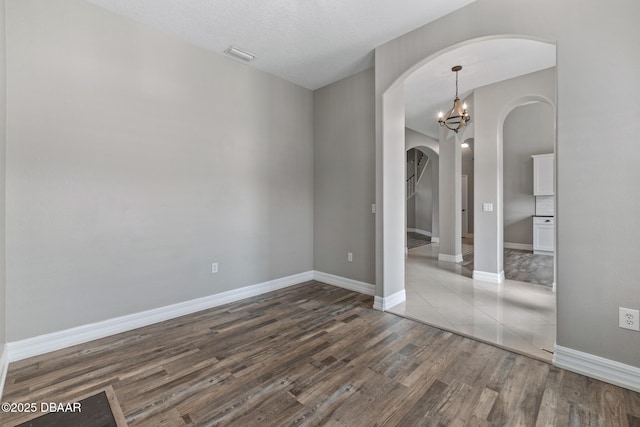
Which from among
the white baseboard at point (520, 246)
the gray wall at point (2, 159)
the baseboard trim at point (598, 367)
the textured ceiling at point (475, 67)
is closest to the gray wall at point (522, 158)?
the white baseboard at point (520, 246)

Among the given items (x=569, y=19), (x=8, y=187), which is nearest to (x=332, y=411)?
(x=8, y=187)

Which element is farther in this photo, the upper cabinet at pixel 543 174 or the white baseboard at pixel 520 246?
the white baseboard at pixel 520 246

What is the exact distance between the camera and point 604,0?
1828mm

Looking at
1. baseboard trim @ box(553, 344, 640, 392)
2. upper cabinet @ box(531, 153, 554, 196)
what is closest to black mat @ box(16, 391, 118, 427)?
baseboard trim @ box(553, 344, 640, 392)

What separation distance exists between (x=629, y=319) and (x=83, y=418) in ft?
11.1

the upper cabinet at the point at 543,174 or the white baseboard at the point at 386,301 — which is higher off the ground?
the upper cabinet at the point at 543,174

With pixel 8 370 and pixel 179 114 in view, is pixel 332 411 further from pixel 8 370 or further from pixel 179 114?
pixel 179 114

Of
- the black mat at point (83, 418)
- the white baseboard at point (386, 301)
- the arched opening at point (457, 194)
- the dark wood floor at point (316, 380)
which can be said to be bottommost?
the black mat at point (83, 418)

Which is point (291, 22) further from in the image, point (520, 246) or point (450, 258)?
point (520, 246)

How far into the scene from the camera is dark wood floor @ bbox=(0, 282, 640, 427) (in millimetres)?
1582

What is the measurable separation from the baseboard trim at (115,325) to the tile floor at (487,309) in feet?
6.36

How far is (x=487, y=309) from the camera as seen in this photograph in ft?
10.3

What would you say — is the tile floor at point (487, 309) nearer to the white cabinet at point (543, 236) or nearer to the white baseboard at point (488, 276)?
the white baseboard at point (488, 276)

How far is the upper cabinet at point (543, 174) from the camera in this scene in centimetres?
640
